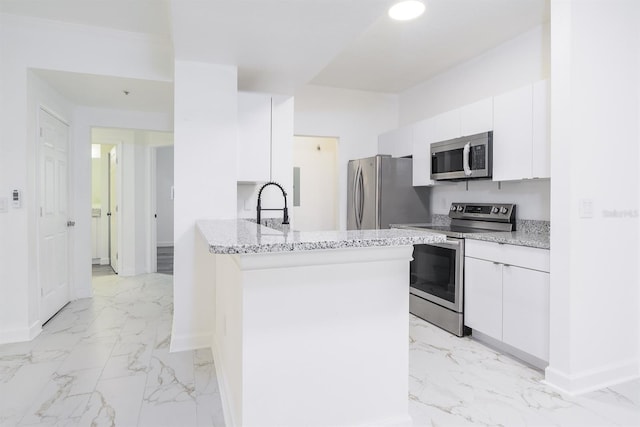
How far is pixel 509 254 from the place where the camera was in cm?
257

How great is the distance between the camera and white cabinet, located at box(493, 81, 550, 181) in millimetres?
2625

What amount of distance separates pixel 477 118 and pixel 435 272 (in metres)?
1.36

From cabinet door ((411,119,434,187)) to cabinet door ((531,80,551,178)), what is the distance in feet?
3.73

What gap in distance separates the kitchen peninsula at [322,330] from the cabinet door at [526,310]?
119 centimetres

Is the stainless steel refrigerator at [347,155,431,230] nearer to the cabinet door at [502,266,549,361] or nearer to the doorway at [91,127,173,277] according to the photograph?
the cabinet door at [502,266,549,361]

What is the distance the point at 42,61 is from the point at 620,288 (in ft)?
14.2

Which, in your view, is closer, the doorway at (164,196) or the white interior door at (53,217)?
the white interior door at (53,217)

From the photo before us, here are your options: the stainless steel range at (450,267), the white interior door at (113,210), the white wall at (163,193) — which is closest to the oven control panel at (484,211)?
the stainless steel range at (450,267)

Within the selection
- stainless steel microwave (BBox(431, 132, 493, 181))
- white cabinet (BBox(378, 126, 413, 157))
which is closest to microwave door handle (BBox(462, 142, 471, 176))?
stainless steel microwave (BBox(431, 132, 493, 181))

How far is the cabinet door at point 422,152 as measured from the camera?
148 inches

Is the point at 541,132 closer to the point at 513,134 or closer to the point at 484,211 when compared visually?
the point at 513,134

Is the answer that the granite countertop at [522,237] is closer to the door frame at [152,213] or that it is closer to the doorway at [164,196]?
the door frame at [152,213]

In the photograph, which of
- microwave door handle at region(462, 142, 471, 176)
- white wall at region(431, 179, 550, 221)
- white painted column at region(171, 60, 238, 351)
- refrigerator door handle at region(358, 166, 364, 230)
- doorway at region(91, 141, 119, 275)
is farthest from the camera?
doorway at region(91, 141, 119, 275)

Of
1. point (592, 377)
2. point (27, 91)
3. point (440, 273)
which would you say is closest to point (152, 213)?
point (27, 91)
